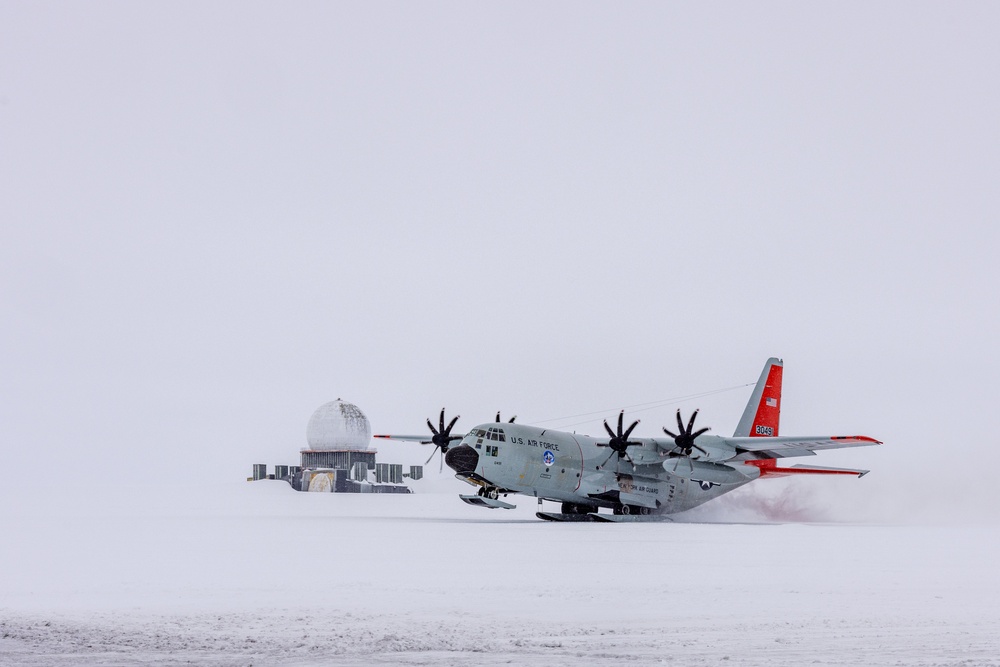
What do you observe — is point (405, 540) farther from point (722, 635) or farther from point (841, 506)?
point (841, 506)

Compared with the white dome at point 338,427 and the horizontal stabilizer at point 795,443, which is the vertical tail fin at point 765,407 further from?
the white dome at point 338,427

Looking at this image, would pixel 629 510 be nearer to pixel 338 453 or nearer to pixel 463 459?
pixel 463 459

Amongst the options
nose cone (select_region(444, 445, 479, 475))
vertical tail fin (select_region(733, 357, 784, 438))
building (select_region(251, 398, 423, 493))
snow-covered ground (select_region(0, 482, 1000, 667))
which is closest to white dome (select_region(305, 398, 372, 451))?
building (select_region(251, 398, 423, 493))

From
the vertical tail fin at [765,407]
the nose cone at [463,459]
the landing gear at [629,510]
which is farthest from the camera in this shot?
the vertical tail fin at [765,407]

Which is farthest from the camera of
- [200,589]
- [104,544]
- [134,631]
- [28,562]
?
[104,544]

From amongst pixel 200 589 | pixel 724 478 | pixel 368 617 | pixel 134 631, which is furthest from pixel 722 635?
pixel 724 478

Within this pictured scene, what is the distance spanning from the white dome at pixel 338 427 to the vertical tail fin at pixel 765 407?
5400cm

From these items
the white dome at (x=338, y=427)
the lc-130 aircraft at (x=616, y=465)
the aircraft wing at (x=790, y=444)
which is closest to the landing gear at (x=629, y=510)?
the lc-130 aircraft at (x=616, y=465)

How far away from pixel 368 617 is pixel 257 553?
1086 cm

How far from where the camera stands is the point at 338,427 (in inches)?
3794

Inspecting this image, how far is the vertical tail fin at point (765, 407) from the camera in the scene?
49.8 meters

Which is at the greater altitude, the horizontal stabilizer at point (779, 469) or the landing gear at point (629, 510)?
the horizontal stabilizer at point (779, 469)

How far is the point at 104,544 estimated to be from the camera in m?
25.8

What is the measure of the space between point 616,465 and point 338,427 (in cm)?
5720
